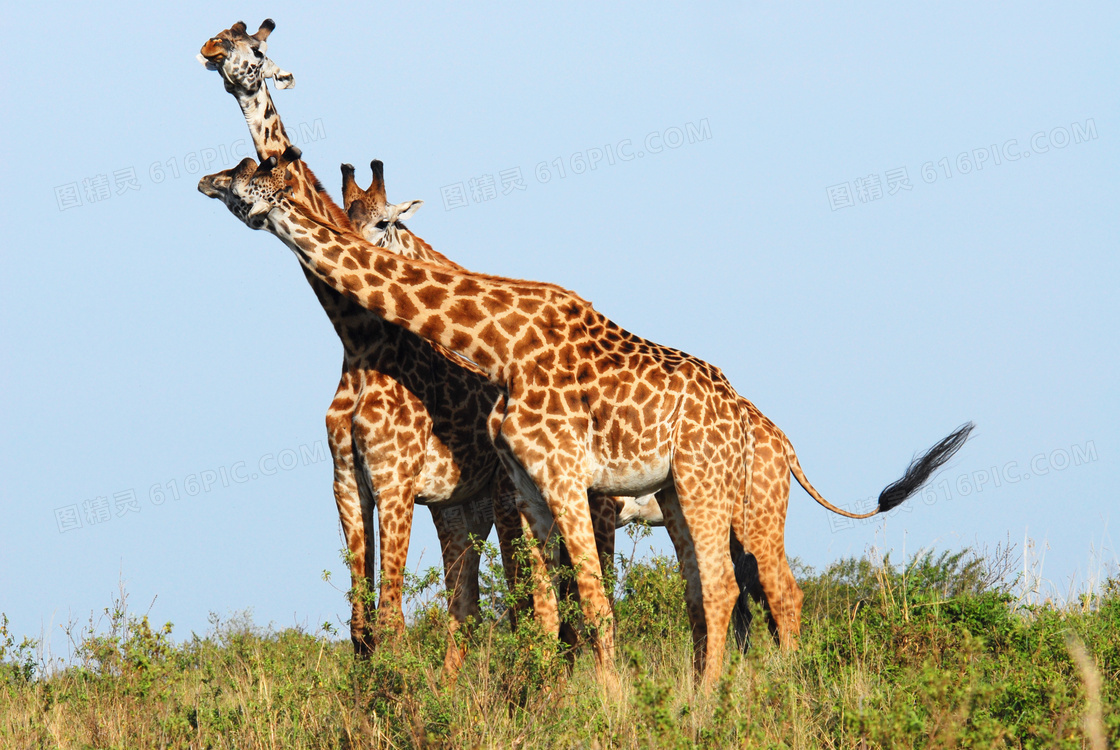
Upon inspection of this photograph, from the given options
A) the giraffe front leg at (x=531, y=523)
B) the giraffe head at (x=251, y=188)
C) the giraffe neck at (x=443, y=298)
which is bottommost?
the giraffe front leg at (x=531, y=523)

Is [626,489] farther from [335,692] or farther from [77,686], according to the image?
[77,686]

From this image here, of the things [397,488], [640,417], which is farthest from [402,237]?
[640,417]

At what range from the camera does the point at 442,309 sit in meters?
8.18

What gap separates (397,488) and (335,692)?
1729 mm

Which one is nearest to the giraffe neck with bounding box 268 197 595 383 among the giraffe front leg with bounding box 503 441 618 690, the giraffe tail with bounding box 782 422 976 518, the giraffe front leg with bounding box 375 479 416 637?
the giraffe front leg with bounding box 503 441 618 690

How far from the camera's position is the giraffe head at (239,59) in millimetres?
9578

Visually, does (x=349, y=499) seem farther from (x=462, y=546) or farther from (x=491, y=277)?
(x=491, y=277)

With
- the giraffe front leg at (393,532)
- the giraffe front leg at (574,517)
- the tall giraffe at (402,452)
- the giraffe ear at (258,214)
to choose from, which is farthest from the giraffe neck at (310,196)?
the giraffe front leg at (574,517)

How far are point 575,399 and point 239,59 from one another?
4472 millimetres

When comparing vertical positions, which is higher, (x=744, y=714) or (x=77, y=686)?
(x=77, y=686)

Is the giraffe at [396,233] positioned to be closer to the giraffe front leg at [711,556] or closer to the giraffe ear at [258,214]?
the giraffe ear at [258,214]

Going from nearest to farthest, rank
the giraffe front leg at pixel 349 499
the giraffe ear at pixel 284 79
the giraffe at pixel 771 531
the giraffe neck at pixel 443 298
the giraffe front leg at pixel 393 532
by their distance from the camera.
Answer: the giraffe neck at pixel 443 298
the giraffe front leg at pixel 393 532
the giraffe front leg at pixel 349 499
the giraffe at pixel 771 531
the giraffe ear at pixel 284 79

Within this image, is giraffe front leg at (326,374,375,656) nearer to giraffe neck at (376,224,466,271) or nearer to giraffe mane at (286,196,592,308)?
giraffe mane at (286,196,592,308)

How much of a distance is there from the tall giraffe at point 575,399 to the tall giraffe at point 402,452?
55 cm
